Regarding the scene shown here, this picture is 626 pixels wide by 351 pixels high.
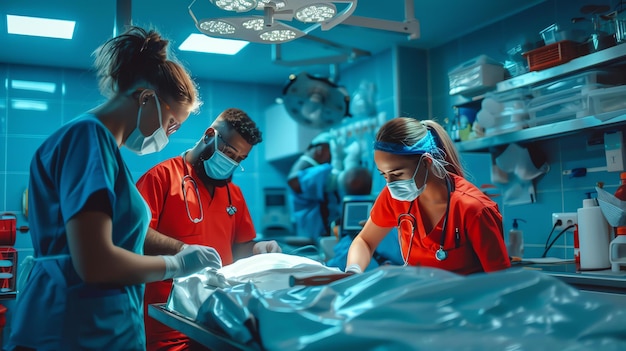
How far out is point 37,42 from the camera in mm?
4461

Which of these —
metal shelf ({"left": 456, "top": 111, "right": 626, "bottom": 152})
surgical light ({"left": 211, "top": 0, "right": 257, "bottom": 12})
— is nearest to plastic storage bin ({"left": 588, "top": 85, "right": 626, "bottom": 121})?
metal shelf ({"left": 456, "top": 111, "right": 626, "bottom": 152})

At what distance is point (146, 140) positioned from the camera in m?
1.42

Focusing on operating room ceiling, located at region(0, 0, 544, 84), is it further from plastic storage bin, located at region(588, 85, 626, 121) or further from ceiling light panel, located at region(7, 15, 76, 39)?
plastic storage bin, located at region(588, 85, 626, 121)

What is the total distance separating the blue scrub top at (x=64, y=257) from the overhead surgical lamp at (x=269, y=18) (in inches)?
34.8

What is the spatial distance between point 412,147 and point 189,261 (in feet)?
3.00

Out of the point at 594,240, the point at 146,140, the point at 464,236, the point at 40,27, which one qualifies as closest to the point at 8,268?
the point at 40,27

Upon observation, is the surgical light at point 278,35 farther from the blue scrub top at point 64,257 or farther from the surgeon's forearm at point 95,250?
the surgeon's forearm at point 95,250

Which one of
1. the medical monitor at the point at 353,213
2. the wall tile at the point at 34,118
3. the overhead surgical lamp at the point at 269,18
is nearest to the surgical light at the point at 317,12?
the overhead surgical lamp at the point at 269,18

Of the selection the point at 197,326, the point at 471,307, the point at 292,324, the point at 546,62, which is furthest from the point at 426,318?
the point at 546,62

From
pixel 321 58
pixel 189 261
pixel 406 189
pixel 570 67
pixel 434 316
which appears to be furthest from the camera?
pixel 321 58

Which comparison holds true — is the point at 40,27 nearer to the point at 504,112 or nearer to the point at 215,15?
the point at 215,15

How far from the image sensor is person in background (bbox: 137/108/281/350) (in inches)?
80.6

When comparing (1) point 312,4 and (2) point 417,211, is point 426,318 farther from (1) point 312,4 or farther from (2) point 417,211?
(1) point 312,4

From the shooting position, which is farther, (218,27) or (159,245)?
(218,27)
